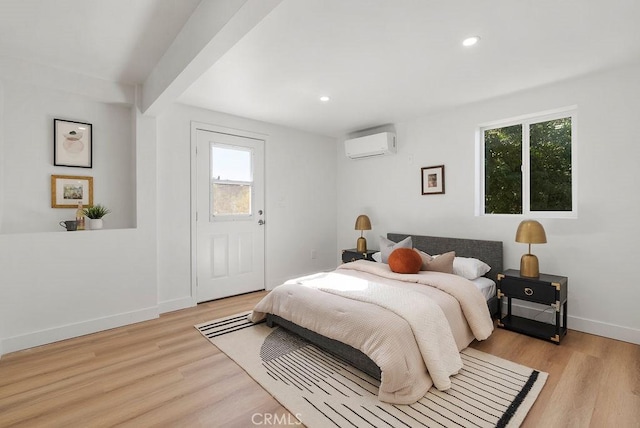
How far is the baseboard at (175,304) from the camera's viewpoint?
3.45 m

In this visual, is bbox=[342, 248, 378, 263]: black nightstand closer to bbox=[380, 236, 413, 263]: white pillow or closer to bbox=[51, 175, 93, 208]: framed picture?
bbox=[380, 236, 413, 263]: white pillow

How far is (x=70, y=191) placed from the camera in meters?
2.98

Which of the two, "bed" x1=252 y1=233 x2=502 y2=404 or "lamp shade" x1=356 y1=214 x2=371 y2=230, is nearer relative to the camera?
"bed" x1=252 y1=233 x2=502 y2=404

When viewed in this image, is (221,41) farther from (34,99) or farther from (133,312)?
(133,312)

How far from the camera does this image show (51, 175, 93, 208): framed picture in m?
2.90

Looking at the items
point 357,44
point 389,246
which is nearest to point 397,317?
point 389,246

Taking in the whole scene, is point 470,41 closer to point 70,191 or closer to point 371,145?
point 371,145

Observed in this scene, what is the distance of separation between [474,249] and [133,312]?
3837 mm

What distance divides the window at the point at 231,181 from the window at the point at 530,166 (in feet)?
10.1

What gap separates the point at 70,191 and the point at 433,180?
4.14 m

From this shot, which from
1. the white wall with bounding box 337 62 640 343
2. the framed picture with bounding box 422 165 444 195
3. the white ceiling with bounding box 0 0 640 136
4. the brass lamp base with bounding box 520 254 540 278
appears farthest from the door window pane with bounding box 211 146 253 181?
the brass lamp base with bounding box 520 254 540 278

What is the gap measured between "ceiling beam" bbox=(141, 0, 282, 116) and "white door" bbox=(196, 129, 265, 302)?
1129 mm

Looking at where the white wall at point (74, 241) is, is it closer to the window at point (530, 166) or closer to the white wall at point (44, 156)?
the white wall at point (44, 156)
